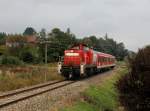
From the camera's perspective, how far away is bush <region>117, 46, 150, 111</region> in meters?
15.2

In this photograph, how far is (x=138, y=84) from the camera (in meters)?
15.3

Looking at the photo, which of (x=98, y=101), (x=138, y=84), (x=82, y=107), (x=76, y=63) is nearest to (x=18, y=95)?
(x=98, y=101)

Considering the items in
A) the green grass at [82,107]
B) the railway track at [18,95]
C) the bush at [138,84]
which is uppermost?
the bush at [138,84]

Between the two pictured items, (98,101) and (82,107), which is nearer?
(82,107)

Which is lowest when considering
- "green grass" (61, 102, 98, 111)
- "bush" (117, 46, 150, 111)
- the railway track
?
"green grass" (61, 102, 98, 111)

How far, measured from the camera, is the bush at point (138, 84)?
15234mm

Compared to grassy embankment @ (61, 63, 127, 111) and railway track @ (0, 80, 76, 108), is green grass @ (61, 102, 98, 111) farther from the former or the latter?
railway track @ (0, 80, 76, 108)

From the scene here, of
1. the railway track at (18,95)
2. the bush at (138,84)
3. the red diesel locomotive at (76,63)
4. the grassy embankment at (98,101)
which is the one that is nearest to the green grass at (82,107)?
the grassy embankment at (98,101)

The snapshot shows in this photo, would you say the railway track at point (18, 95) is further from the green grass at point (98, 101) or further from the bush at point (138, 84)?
the bush at point (138, 84)

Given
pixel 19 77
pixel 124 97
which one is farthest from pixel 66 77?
pixel 124 97

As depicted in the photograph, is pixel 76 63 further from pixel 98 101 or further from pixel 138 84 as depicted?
pixel 138 84

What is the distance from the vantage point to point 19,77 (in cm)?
3450

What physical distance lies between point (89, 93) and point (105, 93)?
250cm

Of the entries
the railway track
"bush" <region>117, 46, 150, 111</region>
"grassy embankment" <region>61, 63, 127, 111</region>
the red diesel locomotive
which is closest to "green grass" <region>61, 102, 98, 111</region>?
"grassy embankment" <region>61, 63, 127, 111</region>
